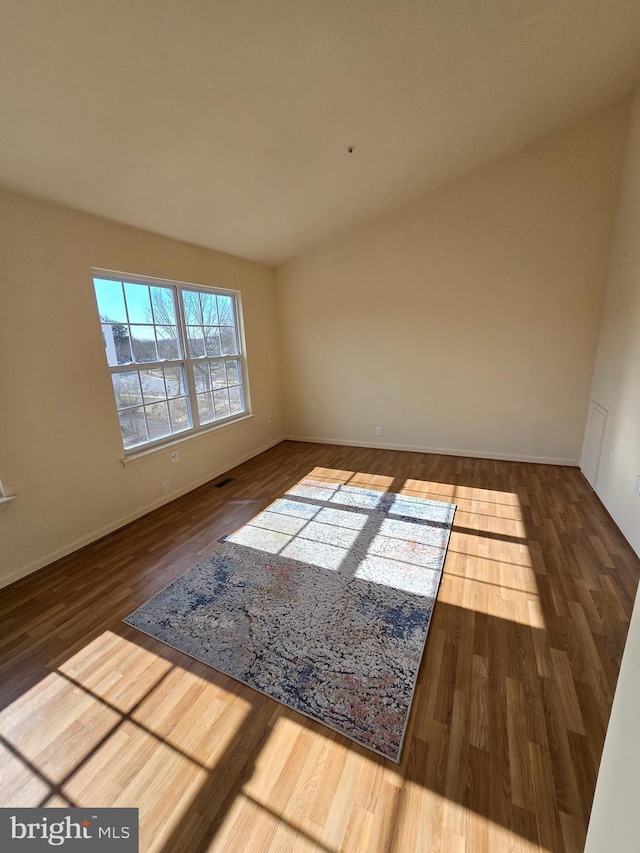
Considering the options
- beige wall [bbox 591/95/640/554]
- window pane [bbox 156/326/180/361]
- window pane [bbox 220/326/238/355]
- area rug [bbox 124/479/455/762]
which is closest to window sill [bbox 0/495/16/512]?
area rug [bbox 124/479/455/762]

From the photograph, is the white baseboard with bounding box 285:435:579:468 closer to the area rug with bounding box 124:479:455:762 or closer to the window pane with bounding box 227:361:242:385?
the window pane with bounding box 227:361:242:385

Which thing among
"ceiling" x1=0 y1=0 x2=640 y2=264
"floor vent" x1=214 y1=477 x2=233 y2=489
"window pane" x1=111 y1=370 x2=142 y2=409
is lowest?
"floor vent" x1=214 y1=477 x2=233 y2=489

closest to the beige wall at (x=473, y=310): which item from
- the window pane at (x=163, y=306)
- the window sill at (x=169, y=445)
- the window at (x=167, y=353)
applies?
the window at (x=167, y=353)

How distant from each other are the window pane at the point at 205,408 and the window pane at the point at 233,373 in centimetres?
42

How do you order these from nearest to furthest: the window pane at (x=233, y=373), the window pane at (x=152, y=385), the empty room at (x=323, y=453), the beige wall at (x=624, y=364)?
the empty room at (x=323, y=453) → the beige wall at (x=624, y=364) → the window pane at (x=152, y=385) → the window pane at (x=233, y=373)

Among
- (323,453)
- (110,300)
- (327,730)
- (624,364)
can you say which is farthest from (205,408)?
(624,364)

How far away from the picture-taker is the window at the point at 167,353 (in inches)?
119

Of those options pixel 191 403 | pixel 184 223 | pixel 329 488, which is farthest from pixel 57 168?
pixel 329 488

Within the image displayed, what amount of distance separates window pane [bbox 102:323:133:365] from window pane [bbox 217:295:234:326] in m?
1.30

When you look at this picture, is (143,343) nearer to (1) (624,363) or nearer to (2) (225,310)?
(2) (225,310)

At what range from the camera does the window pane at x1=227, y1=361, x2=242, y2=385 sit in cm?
436

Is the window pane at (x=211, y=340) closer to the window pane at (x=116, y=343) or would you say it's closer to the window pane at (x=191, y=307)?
the window pane at (x=191, y=307)

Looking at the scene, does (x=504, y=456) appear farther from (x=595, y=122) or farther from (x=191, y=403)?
(x=191, y=403)

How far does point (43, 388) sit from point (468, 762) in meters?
3.11
